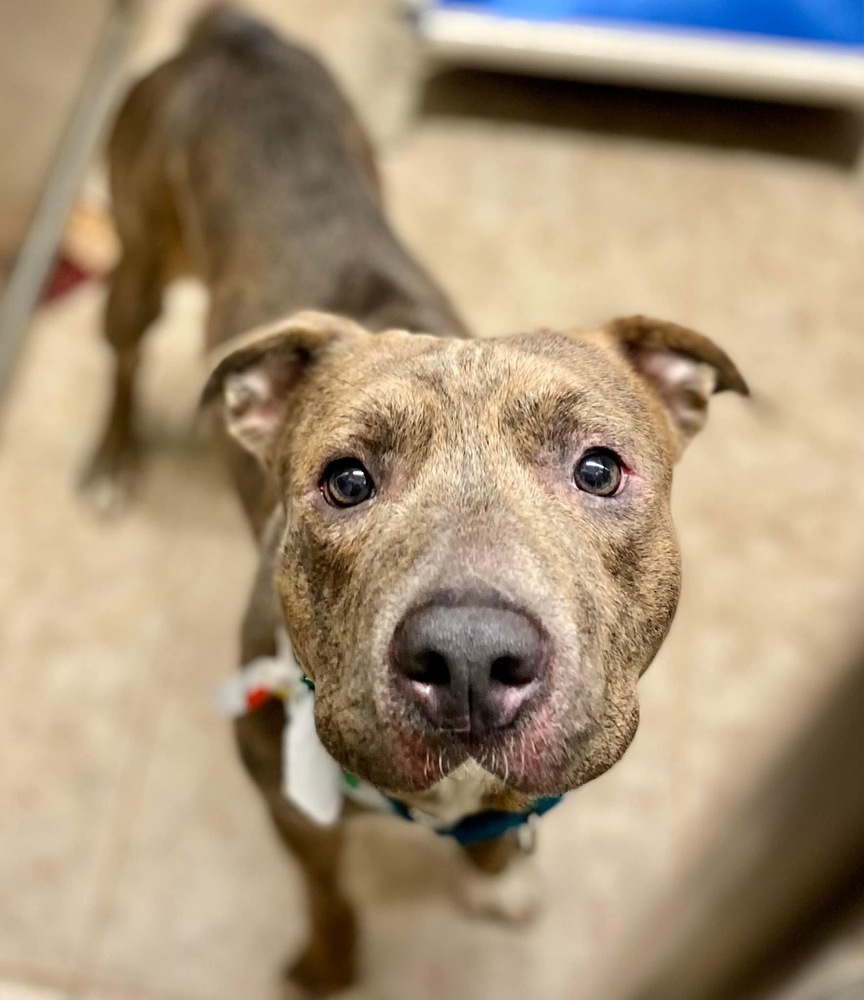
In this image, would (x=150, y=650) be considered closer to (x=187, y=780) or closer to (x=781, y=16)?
(x=187, y=780)

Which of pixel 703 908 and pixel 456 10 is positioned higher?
pixel 456 10

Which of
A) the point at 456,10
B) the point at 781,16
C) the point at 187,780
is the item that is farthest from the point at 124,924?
the point at 781,16

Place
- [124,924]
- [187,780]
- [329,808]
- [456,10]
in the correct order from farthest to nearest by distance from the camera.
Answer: [456,10] → [187,780] → [124,924] → [329,808]

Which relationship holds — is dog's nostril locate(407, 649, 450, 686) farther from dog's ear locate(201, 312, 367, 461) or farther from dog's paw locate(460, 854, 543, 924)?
dog's paw locate(460, 854, 543, 924)

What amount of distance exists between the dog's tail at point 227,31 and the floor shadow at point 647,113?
125 centimetres

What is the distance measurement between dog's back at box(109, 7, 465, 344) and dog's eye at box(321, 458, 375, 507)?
707mm

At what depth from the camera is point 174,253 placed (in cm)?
260

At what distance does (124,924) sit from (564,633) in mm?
1724

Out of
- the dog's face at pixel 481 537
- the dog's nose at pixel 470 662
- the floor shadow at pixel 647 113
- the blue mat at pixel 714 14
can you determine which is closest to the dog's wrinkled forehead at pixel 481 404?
the dog's face at pixel 481 537

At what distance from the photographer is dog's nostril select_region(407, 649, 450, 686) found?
1092 millimetres

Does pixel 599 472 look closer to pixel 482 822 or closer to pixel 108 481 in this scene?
pixel 482 822

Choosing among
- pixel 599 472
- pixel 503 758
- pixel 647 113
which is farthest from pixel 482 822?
pixel 647 113

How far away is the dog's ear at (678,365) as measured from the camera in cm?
159

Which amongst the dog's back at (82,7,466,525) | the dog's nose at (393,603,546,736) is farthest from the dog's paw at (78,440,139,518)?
the dog's nose at (393,603,546,736)
